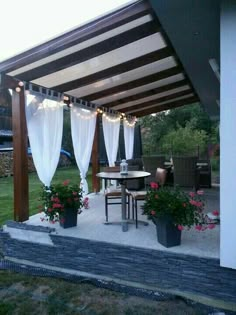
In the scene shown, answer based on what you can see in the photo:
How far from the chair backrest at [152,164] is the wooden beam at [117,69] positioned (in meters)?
2.62

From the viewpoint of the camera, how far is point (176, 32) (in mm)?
3488

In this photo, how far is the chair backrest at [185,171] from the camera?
20.5 ft

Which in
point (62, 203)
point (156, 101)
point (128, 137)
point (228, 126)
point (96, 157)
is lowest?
point (62, 203)

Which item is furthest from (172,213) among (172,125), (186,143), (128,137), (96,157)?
(172,125)

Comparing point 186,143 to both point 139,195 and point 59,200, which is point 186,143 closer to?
point 139,195

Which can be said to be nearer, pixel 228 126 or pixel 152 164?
pixel 228 126

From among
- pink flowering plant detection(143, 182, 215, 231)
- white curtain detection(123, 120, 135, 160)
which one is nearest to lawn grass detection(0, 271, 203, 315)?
pink flowering plant detection(143, 182, 215, 231)

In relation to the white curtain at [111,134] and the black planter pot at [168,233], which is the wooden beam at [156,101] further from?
the black planter pot at [168,233]

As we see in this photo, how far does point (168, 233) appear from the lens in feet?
10.1

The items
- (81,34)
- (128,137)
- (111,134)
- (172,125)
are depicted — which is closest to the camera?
(81,34)

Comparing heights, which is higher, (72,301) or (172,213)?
(172,213)

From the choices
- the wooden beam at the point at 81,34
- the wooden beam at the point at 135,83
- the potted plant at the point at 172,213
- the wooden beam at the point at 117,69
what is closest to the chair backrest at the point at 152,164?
the wooden beam at the point at 135,83

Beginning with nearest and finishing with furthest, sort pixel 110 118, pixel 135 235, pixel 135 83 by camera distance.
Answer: pixel 135 235
pixel 135 83
pixel 110 118

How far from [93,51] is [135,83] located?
2.03m
